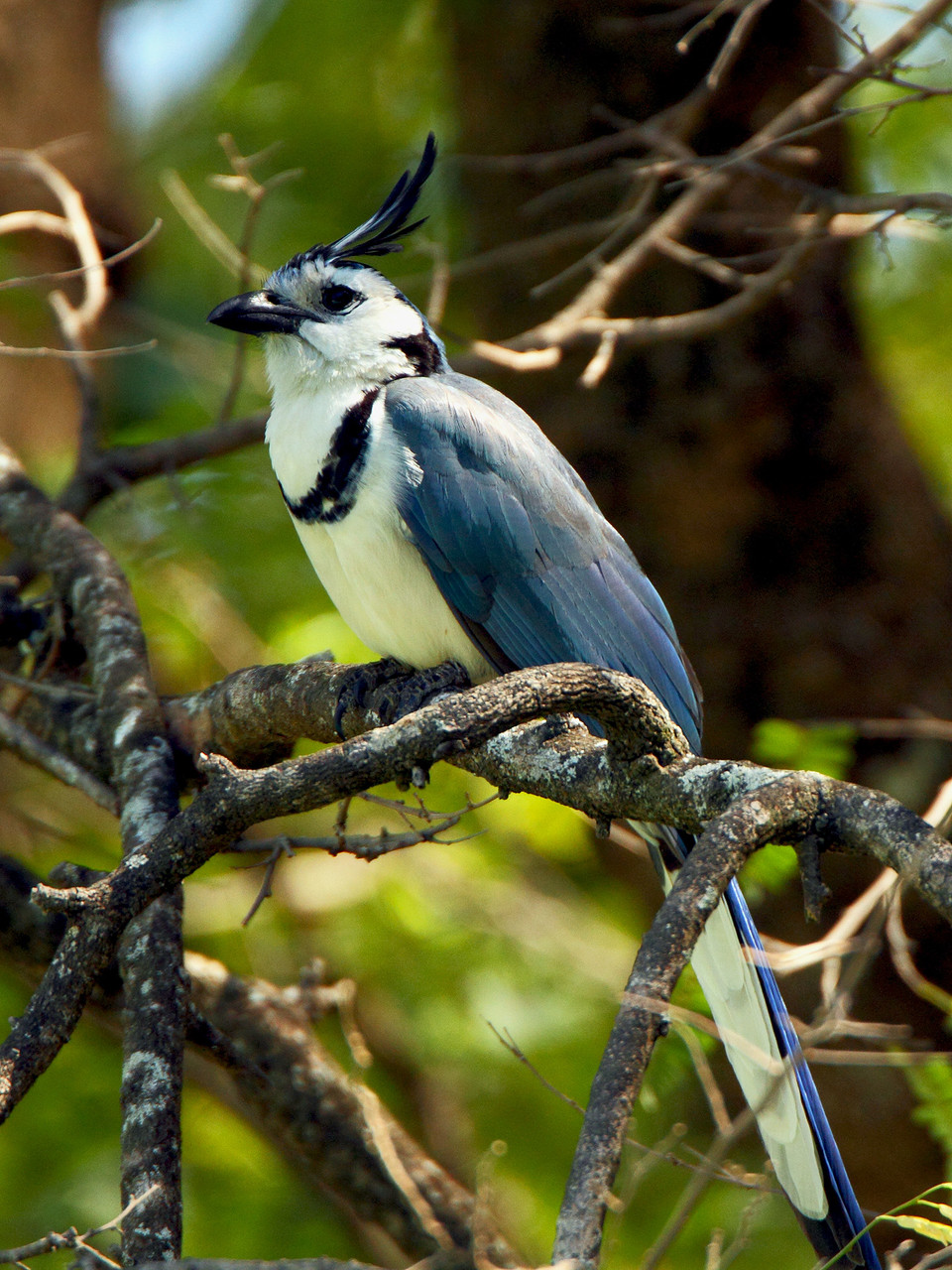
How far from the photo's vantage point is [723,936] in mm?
2881

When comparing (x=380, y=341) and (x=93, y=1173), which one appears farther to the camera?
(x=93, y=1173)

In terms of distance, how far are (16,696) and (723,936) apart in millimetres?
2203

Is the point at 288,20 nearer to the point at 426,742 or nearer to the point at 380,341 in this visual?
the point at 380,341

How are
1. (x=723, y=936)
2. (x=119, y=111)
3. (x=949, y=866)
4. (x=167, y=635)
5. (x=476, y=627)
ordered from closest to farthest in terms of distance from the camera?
1. (x=949, y=866)
2. (x=723, y=936)
3. (x=476, y=627)
4. (x=167, y=635)
5. (x=119, y=111)

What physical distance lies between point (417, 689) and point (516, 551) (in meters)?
0.46

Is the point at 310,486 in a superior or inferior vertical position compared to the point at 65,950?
superior

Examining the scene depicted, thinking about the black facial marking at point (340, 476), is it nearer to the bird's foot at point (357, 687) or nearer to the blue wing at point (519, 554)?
the blue wing at point (519, 554)

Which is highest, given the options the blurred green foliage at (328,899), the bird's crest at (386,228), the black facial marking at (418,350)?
the bird's crest at (386,228)

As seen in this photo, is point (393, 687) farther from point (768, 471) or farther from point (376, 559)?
point (768, 471)

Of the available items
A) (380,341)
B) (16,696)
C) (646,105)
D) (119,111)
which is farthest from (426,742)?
(119,111)

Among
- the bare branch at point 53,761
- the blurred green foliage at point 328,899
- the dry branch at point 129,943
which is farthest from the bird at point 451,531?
the blurred green foliage at point 328,899

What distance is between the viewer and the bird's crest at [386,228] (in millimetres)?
3629

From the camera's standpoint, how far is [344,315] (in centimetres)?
352

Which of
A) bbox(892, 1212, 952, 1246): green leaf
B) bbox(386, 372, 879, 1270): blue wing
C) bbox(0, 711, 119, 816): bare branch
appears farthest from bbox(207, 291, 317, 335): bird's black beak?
bbox(892, 1212, 952, 1246): green leaf
